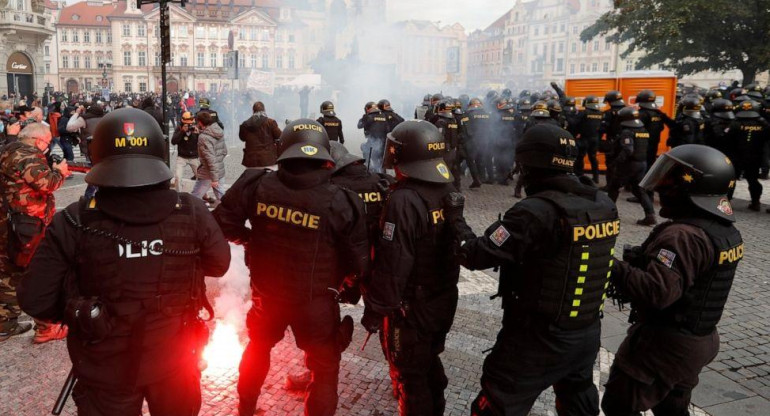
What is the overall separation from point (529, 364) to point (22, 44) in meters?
48.5

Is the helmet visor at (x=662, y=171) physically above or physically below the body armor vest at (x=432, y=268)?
above

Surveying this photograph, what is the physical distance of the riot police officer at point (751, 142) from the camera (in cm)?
1051

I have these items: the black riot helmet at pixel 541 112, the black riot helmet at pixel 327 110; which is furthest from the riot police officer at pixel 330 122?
the black riot helmet at pixel 541 112

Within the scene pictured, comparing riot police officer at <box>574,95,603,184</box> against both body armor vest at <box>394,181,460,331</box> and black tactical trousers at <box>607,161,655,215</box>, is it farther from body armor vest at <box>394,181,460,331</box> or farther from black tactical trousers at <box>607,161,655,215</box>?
body armor vest at <box>394,181,460,331</box>

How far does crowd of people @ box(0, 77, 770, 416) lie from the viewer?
2.47 metres

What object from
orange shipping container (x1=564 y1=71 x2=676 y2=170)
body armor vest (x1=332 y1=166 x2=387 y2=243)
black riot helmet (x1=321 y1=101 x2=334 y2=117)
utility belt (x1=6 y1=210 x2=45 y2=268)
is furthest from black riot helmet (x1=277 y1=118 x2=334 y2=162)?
orange shipping container (x1=564 y1=71 x2=676 y2=170)

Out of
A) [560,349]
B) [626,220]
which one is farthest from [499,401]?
[626,220]

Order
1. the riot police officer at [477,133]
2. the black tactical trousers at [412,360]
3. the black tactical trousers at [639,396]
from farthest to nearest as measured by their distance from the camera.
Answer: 1. the riot police officer at [477,133]
2. the black tactical trousers at [412,360]
3. the black tactical trousers at [639,396]

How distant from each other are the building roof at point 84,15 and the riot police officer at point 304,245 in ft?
311

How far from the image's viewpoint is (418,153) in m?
3.36

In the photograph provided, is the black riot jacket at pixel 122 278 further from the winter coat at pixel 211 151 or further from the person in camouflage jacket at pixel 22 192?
the winter coat at pixel 211 151

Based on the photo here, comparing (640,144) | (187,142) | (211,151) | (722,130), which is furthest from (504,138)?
(187,142)

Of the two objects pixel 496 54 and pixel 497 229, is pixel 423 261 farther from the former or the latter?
pixel 496 54

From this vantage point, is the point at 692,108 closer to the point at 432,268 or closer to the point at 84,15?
the point at 432,268
